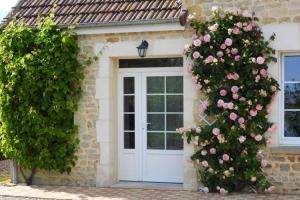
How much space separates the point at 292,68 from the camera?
934 centimetres

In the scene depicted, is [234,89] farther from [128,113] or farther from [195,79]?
[128,113]

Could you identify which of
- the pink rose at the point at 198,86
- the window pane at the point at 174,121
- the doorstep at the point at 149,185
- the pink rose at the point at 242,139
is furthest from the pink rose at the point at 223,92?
the doorstep at the point at 149,185

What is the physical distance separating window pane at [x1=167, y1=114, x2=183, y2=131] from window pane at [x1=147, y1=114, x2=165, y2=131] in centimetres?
13

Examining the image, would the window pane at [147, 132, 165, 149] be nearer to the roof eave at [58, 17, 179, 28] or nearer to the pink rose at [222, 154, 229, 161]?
the pink rose at [222, 154, 229, 161]

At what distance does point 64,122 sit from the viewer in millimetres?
10336

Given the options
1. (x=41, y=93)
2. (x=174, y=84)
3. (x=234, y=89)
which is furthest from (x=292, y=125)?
(x=41, y=93)

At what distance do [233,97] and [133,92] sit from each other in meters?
2.25

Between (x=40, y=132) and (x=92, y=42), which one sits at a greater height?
(x=92, y=42)

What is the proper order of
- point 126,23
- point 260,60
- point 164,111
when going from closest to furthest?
point 260,60 → point 126,23 → point 164,111

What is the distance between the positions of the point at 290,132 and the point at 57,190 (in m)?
4.59

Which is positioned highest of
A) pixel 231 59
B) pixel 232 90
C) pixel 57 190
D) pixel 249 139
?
pixel 231 59

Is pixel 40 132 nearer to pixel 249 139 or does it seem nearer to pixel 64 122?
pixel 64 122

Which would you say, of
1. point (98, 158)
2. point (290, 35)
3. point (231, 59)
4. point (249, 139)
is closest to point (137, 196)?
point (98, 158)

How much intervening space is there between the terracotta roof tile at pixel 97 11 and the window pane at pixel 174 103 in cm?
162
